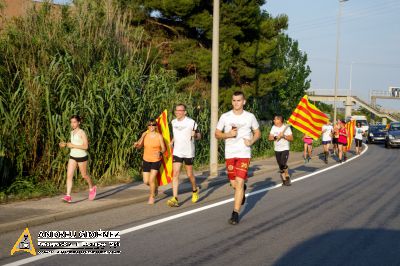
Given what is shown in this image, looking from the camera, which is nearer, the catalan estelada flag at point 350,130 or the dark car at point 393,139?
the catalan estelada flag at point 350,130

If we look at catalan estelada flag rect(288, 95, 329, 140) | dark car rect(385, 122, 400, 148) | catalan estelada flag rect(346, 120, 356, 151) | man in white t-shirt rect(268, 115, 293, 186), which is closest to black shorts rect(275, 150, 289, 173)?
man in white t-shirt rect(268, 115, 293, 186)

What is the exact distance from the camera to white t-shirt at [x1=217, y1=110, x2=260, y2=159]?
8609 millimetres

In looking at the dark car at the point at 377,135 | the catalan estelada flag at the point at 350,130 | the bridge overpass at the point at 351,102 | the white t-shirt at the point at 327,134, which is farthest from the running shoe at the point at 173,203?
the bridge overpass at the point at 351,102

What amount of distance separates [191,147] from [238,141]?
83.5 inches

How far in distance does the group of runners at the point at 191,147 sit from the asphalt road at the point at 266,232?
561 millimetres

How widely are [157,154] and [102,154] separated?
132 inches

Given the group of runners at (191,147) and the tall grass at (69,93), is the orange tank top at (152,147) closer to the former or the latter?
the group of runners at (191,147)

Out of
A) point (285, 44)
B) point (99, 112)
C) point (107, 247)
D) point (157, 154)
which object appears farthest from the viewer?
point (285, 44)

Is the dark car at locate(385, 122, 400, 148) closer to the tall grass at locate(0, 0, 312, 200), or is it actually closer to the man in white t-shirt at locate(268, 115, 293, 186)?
the tall grass at locate(0, 0, 312, 200)

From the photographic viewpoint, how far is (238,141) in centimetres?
Answer: 863

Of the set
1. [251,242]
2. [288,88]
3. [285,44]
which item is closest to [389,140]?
[288,88]

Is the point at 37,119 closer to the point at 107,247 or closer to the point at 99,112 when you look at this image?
the point at 99,112

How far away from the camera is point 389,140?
122ft

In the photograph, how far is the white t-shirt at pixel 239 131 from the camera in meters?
8.61
